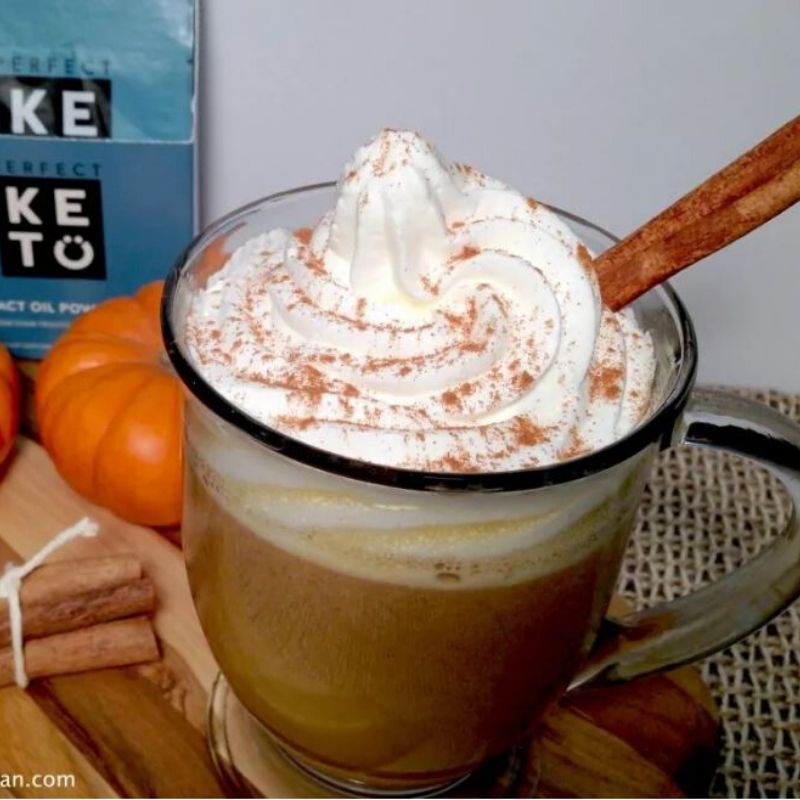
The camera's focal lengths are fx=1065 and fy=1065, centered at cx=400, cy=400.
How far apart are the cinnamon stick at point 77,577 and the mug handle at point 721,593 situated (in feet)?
1.17

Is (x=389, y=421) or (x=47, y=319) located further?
(x=47, y=319)

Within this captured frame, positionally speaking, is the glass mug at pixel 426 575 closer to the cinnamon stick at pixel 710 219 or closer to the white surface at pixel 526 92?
the cinnamon stick at pixel 710 219

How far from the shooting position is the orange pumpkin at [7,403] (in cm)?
96

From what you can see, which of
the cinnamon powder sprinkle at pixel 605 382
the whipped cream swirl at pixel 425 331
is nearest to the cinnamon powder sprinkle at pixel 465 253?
the whipped cream swirl at pixel 425 331

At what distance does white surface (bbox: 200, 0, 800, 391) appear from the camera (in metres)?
0.98

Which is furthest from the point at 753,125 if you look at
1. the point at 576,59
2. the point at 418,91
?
the point at 418,91

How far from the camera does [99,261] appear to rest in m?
1.07

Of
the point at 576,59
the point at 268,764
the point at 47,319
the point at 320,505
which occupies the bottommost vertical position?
the point at 268,764

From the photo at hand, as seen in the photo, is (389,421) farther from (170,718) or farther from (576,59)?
(576,59)

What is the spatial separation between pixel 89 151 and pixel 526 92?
1.37 feet

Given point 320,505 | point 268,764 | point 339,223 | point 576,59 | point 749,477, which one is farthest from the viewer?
point 749,477

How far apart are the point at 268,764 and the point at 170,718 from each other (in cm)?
8

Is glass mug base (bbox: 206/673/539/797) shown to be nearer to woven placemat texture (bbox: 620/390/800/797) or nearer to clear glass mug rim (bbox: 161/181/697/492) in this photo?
woven placemat texture (bbox: 620/390/800/797)

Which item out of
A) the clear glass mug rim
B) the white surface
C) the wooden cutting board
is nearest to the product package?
the white surface
